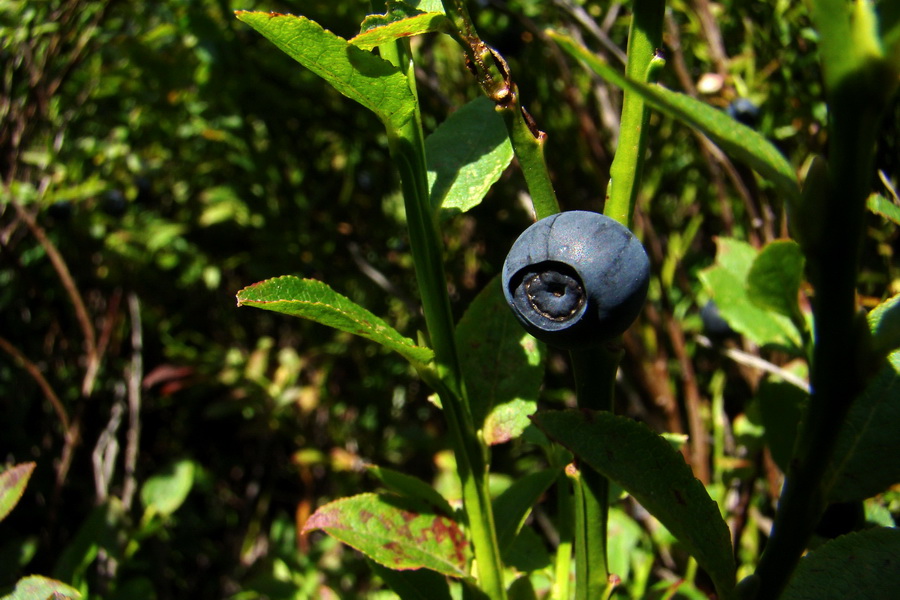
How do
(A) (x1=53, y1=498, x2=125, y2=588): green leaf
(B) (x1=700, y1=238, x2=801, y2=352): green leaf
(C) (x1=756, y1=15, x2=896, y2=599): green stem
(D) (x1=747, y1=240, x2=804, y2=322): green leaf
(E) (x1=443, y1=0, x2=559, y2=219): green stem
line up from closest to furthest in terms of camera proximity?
(C) (x1=756, y1=15, x2=896, y2=599): green stem
(E) (x1=443, y1=0, x2=559, y2=219): green stem
(D) (x1=747, y1=240, x2=804, y2=322): green leaf
(B) (x1=700, y1=238, x2=801, y2=352): green leaf
(A) (x1=53, y1=498, x2=125, y2=588): green leaf

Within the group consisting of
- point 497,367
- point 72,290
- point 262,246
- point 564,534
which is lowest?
point 262,246

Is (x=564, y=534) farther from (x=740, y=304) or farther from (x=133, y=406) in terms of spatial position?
(x=133, y=406)

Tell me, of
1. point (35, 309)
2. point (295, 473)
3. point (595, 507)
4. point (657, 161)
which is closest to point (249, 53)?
point (35, 309)

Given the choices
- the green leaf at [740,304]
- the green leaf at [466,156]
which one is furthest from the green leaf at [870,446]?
the green leaf at [740,304]

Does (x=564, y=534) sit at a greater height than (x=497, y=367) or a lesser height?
lesser


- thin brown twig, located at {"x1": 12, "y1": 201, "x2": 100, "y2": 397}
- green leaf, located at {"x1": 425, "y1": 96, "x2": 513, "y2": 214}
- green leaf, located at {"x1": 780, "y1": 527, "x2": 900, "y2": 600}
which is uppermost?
green leaf, located at {"x1": 425, "y1": 96, "x2": 513, "y2": 214}

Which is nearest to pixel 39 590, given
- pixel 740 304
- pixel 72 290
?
pixel 740 304

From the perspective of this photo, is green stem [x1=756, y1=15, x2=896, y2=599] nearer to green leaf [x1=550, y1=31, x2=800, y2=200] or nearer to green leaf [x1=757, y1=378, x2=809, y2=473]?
green leaf [x1=550, y1=31, x2=800, y2=200]

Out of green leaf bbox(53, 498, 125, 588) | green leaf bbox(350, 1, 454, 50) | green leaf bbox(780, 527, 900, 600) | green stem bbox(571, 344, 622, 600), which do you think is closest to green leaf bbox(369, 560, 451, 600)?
green stem bbox(571, 344, 622, 600)
